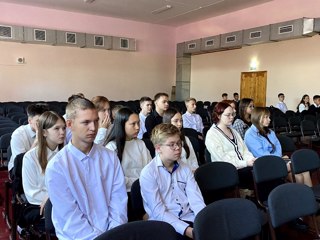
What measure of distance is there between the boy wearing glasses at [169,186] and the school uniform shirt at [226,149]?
127 cm

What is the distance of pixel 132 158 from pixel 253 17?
384 inches

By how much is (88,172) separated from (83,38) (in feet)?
36.3

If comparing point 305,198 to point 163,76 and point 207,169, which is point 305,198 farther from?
point 163,76

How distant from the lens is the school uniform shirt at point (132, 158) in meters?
2.75

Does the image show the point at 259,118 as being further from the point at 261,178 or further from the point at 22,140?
the point at 22,140

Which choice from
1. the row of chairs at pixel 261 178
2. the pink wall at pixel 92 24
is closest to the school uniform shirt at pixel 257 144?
the row of chairs at pixel 261 178

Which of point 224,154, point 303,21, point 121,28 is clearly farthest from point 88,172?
point 121,28

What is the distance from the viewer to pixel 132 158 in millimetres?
2785

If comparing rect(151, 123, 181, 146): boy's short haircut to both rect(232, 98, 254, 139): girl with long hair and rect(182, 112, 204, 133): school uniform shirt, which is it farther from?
rect(182, 112, 204, 133): school uniform shirt

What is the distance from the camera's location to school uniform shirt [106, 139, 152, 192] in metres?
2.75

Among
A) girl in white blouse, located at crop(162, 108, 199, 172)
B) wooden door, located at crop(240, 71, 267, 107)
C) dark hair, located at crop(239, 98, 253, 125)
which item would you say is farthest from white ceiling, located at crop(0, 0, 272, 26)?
girl in white blouse, located at crop(162, 108, 199, 172)

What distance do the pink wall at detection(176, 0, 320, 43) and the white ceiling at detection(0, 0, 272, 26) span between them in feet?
0.88

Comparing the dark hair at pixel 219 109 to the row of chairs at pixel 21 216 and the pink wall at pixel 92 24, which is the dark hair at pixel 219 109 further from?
the pink wall at pixel 92 24

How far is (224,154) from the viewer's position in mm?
3551
